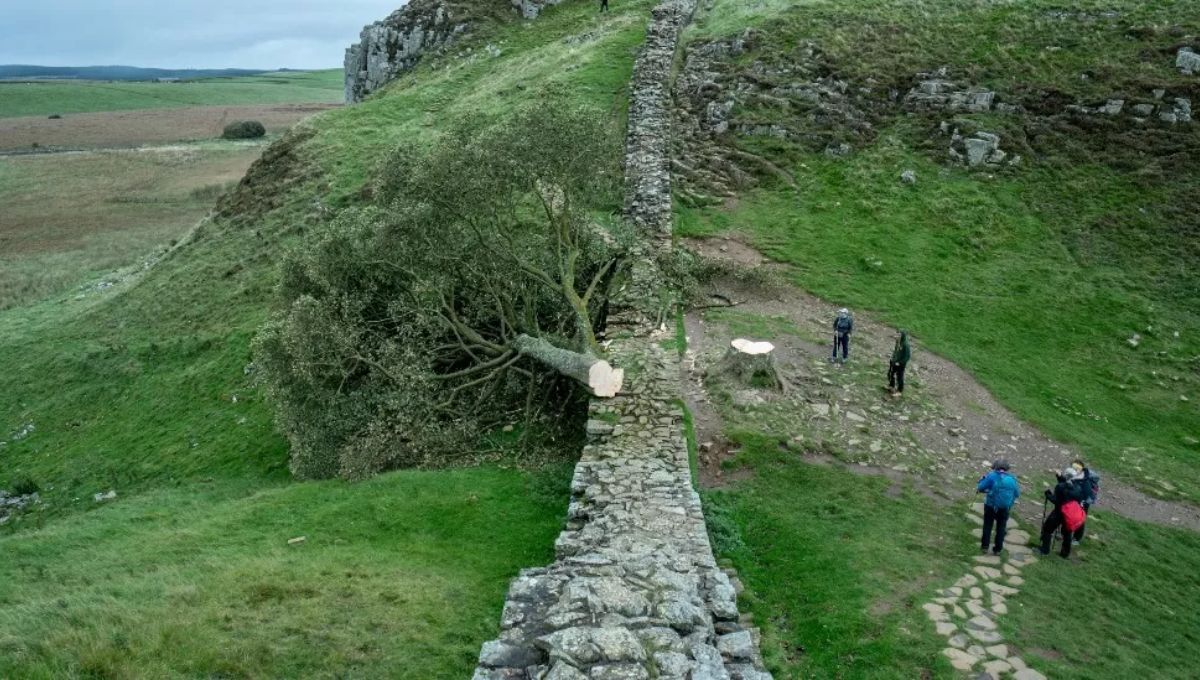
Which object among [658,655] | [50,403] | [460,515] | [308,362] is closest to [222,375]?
[50,403]

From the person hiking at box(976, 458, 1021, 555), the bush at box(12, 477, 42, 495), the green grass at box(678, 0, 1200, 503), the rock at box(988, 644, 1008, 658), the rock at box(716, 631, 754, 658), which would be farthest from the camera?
the bush at box(12, 477, 42, 495)

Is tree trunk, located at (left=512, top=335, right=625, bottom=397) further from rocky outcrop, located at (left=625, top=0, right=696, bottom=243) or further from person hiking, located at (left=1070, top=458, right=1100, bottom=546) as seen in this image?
rocky outcrop, located at (left=625, top=0, right=696, bottom=243)

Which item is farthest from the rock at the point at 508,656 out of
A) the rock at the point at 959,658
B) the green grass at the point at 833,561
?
the rock at the point at 959,658

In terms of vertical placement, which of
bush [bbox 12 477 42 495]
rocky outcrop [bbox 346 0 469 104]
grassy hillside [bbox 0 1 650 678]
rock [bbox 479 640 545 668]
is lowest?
bush [bbox 12 477 42 495]

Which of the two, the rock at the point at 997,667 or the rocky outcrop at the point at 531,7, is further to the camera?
the rocky outcrop at the point at 531,7

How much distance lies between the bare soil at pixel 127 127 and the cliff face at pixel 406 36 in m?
69.2

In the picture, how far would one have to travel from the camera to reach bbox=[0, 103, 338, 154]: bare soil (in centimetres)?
12850

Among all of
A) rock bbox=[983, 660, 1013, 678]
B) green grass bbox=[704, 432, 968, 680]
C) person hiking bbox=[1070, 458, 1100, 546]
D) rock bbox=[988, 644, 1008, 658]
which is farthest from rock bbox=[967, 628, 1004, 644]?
person hiking bbox=[1070, 458, 1100, 546]

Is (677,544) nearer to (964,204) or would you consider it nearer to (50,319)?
(964,204)

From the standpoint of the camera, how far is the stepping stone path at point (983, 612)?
40.8ft

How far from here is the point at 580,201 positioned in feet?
82.8

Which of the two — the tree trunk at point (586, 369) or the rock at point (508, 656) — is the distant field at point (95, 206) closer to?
the tree trunk at point (586, 369)

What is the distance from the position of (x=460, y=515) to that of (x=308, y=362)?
23.6 feet

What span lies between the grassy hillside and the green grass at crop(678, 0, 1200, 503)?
594 inches
